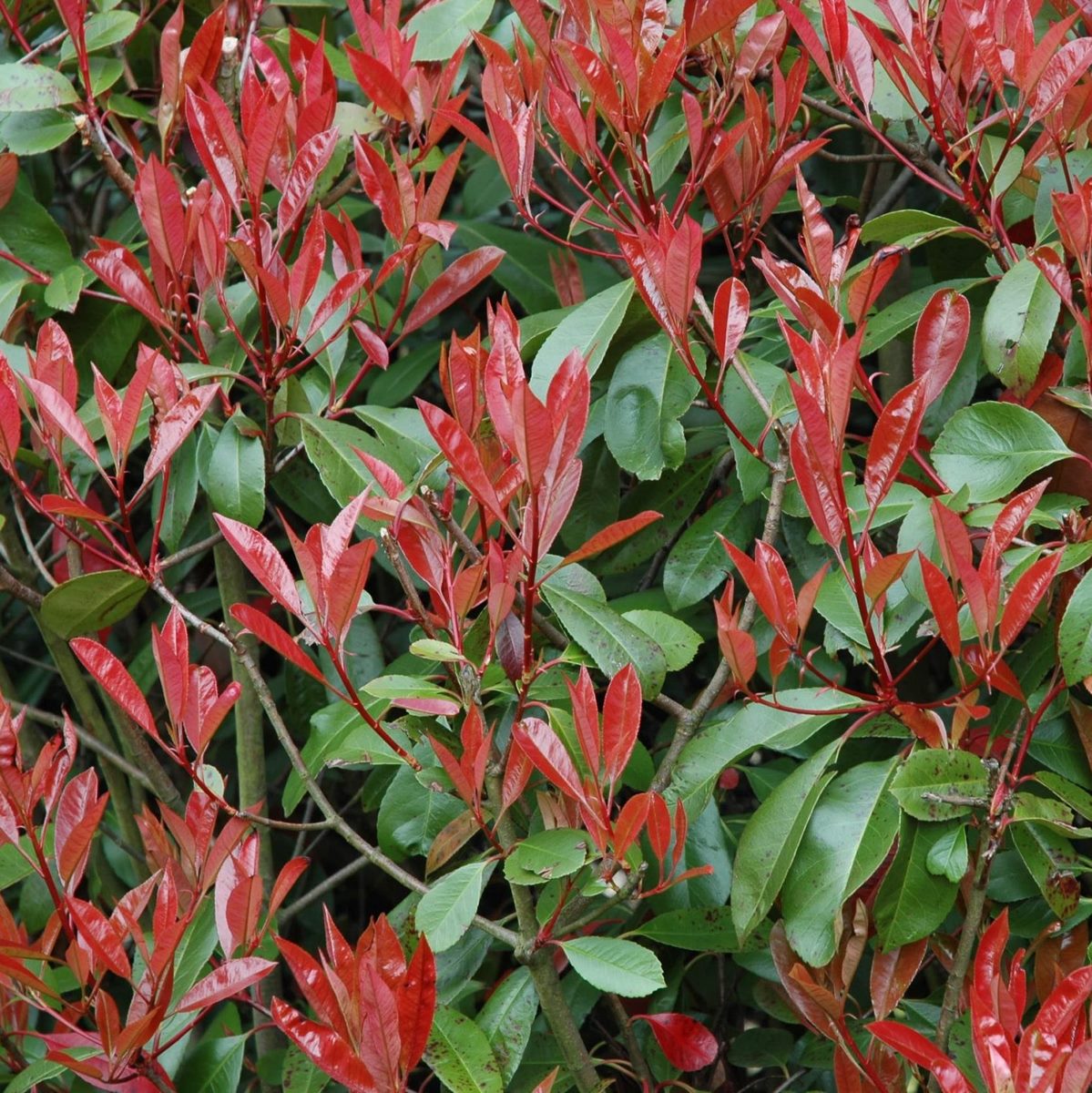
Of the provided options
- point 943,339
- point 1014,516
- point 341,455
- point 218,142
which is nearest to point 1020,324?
point 943,339

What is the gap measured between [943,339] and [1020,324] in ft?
0.27

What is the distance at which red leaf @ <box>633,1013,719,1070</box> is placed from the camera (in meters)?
0.89

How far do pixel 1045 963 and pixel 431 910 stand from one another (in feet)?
1.38

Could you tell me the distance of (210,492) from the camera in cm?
98

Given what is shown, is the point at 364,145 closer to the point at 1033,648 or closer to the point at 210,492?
the point at 210,492

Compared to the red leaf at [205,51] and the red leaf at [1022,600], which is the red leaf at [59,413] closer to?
the red leaf at [205,51]

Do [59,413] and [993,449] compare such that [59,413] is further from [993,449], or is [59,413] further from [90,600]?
[993,449]

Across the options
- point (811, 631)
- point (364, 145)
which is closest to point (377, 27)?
point (364, 145)

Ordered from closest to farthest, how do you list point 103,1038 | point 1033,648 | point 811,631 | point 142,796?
point 103,1038
point 1033,648
point 811,631
point 142,796

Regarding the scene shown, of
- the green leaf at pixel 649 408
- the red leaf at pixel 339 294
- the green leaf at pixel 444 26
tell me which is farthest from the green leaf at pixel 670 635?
the green leaf at pixel 444 26

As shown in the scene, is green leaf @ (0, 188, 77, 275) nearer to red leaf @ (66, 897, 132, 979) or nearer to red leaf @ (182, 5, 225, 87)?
red leaf @ (182, 5, 225, 87)

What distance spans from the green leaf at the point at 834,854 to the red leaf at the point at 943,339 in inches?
10.5

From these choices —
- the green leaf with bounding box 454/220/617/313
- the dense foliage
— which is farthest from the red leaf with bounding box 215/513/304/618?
the green leaf with bounding box 454/220/617/313

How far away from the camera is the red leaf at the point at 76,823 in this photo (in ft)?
2.68
